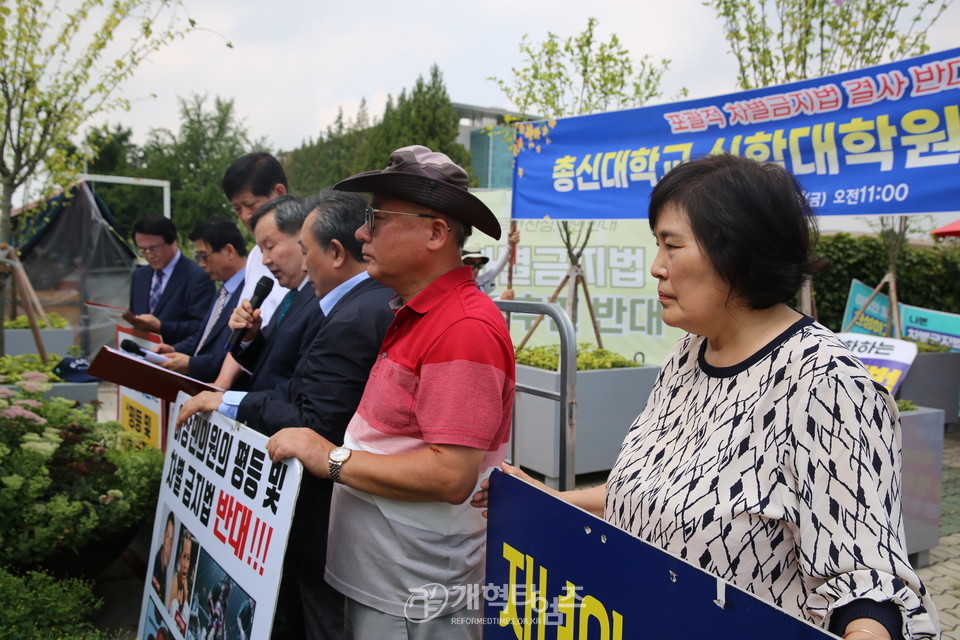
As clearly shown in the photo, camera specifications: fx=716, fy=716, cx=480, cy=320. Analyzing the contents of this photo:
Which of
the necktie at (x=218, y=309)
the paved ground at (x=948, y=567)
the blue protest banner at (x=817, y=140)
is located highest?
the blue protest banner at (x=817, y=140)

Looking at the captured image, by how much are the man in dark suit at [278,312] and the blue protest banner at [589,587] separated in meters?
1.15

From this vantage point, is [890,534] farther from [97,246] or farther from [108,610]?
[97,246]

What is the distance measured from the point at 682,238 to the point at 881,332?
865 cm

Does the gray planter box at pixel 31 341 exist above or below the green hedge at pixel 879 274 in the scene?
below

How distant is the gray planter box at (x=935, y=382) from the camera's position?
7.58 metres

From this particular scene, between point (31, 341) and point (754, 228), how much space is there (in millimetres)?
7677

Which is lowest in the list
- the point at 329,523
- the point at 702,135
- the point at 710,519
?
the point at 329,523

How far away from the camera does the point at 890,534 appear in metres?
1.11

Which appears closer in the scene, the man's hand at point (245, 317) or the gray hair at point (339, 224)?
the gray hair at point (339, 224)

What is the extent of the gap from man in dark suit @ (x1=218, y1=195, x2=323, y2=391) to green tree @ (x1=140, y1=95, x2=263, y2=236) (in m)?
25.0

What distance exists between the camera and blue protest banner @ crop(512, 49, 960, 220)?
411 cm

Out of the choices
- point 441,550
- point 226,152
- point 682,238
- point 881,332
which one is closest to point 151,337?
point 441,550

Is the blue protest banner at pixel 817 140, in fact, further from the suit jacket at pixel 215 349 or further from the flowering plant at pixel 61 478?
the flowering plant at pixel 61 478

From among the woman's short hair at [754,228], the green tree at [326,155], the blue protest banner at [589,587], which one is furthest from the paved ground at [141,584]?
the green tree at [326,155]
